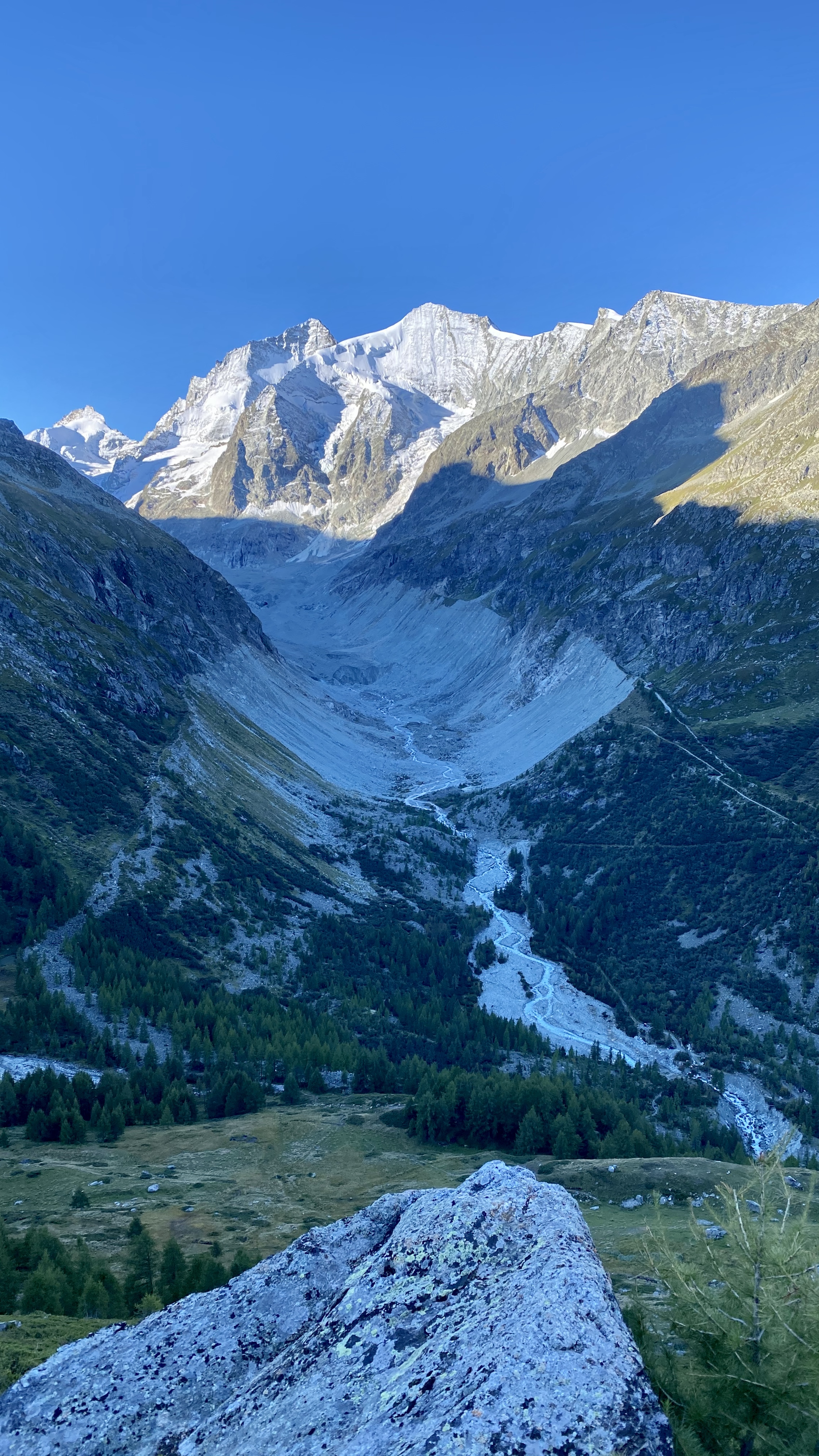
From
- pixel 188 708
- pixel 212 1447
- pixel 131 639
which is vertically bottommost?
pixel 212 1447

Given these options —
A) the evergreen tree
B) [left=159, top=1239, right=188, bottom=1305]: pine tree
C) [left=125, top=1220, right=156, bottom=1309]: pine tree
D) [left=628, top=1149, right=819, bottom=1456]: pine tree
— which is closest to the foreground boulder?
[left=628, top=1149, right=819, bottom=1456]: pine tree

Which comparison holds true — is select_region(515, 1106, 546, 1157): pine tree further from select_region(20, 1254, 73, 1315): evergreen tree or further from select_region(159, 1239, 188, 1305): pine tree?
select_region(20, 1254, 73, 1315): evergreen tree

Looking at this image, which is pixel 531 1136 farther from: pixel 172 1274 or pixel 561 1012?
pixel 561 1012

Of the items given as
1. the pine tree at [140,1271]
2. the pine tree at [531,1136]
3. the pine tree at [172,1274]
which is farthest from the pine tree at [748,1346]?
the pine tree at [531,1136]

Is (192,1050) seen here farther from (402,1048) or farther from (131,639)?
(131,639)

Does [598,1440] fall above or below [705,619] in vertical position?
below

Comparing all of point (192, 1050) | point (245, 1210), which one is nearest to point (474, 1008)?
point (192, 1050)

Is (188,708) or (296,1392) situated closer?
(296,1392)

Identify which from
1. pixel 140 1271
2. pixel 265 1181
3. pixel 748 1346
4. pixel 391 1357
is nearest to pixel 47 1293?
pixel 140 1271

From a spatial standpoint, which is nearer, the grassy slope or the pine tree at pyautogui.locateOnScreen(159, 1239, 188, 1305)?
the pine tree at pyautogui.locateOnScreen(159, 1239, 188, 1305)
